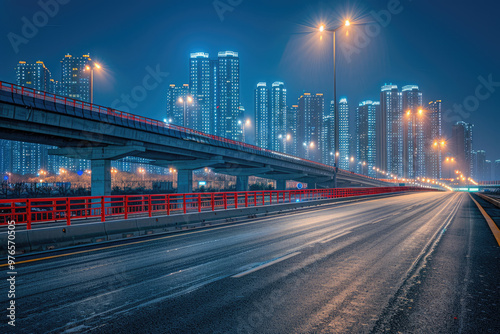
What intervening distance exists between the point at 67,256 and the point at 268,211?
45.4 ft

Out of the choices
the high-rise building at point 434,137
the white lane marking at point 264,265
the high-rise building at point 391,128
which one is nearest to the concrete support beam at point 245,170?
the high-rise building at point 434,137

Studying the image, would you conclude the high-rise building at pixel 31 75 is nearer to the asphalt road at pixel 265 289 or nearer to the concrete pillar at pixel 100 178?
the concrete pillar at pixel 100 178

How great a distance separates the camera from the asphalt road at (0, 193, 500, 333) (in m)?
3.81

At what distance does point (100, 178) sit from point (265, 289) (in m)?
30.2

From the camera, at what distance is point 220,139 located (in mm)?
44156

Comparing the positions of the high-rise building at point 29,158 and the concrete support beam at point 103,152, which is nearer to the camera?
the concrete support beam at point 103,152

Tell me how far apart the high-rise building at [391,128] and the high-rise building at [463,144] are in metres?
31.8

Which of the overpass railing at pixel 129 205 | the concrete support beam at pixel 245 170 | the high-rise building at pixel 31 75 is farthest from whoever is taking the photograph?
the high-rise building at pixel 31 75

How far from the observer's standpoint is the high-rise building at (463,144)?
179000 mm

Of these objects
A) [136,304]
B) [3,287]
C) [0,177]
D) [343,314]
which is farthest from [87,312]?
[0,177]

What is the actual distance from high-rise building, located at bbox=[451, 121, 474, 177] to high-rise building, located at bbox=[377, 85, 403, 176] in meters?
31.8

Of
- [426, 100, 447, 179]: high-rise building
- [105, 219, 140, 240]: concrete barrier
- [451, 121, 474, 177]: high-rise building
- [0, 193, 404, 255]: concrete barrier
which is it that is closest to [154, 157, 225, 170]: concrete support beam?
[0, 193, 404, 255]: concrete barrier

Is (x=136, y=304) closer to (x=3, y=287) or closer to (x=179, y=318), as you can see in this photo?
(x=179, y=318)

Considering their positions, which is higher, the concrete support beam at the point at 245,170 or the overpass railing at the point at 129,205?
the concrete support beam at the point at 245,170
